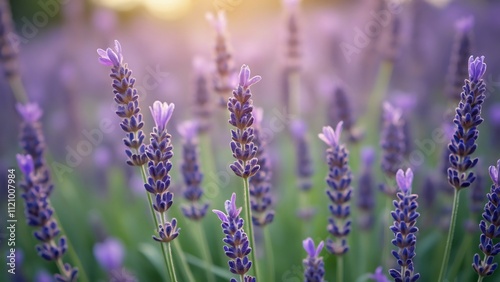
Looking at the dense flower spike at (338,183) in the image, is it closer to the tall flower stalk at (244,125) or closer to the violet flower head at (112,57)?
the tall flower stalk at (244,125)

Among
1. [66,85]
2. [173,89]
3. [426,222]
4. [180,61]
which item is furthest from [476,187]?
[180,61]

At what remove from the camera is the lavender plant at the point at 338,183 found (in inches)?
108

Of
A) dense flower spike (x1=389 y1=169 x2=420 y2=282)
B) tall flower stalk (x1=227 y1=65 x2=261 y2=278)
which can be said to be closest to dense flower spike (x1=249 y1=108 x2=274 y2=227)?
tall flower stalk (x1=227 y1=65 x2=261 y2=278)

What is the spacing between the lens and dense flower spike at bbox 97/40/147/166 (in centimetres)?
238

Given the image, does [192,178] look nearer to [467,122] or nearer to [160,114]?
[160,114]

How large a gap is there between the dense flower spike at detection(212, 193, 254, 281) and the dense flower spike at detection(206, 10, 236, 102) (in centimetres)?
152

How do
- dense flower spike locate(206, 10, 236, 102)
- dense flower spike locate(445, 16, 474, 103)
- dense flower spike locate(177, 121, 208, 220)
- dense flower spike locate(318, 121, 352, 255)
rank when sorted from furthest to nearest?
dense flower spike locate(445, 16, 474, 103) → dense flower spike locate(206, 10, 236, 102) → dense flower spike locate(177, 121, 208, 220) → dense flower spike locate(318, 121, 352, 255)

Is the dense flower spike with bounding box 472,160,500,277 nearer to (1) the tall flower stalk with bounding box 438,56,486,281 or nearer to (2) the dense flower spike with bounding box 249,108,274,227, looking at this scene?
(1) the tall flower stalk with bounding box 438,56,486,281

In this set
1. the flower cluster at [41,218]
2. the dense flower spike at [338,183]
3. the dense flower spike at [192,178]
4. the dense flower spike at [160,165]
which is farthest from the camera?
the dense flower spike at [192,178]

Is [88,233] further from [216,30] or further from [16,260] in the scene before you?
[216,30]

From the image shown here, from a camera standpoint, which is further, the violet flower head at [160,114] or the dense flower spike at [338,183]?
the dense flower spike at [338,183]

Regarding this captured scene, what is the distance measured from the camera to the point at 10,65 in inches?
181

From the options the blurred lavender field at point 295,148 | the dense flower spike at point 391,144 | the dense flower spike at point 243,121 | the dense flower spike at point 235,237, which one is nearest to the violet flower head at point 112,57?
the dense flower spike at point 243,121

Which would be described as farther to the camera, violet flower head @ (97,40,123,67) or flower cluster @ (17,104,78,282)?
flower cluster @ (17,104,78,282)
